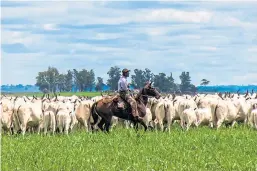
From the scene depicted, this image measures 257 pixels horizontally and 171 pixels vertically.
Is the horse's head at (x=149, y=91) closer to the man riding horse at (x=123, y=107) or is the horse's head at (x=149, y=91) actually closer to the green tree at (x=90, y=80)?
the man riding horse at (x=123, y=107)

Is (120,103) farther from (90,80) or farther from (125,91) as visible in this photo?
(90,80)

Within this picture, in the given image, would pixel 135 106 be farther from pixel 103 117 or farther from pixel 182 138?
pixel 182 138

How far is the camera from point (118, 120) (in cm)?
3012

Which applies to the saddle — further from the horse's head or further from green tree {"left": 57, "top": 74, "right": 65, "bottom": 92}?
green tree {"left": 57, "top": 74, "right": 65, "bottom": 92}

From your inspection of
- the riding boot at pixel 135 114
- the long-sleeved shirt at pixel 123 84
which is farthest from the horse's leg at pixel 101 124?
the long-sleeved shirt at pixel 123 84

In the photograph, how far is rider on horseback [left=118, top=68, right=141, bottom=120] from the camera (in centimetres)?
2355

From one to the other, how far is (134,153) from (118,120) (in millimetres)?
13482

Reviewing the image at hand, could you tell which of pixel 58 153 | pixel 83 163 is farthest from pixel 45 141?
pixel 83 163

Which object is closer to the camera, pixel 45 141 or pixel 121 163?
pixel 121 163

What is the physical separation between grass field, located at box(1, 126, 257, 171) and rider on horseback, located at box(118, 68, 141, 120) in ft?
7.38

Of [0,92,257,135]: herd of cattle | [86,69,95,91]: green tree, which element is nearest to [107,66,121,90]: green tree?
[86,69,95,91]: green tree

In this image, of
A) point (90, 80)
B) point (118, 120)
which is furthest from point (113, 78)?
point (118, 120)

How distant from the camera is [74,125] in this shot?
91.5ft

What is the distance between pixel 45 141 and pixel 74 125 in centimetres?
718
